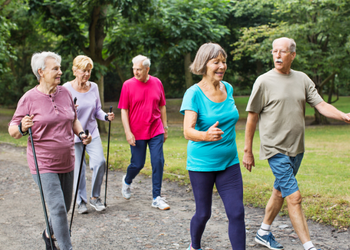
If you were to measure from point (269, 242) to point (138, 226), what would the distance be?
→ 1659mm

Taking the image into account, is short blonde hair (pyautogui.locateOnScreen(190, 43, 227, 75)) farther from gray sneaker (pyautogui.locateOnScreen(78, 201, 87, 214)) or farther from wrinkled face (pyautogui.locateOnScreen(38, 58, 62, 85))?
gray sneaker (pyautogui.locateOnScreen(78, 201, 87, 214))

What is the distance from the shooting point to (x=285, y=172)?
11.9ft

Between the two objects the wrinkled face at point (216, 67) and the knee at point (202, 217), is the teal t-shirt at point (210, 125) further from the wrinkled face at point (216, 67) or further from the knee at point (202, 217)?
the knee at point (202, 217)

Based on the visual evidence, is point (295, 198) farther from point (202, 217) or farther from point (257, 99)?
point (257, 99)

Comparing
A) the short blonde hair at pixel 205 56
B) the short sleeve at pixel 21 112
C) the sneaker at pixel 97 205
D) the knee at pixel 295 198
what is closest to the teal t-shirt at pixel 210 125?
the short blonde hair at pixel 205 56

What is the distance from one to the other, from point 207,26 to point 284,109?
11.6m

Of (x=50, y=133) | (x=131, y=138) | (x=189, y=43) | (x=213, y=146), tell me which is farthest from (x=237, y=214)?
(x=189, y=43)

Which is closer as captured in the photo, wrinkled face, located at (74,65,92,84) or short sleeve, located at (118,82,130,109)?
wrinkled face, located at (74,65,92,84)

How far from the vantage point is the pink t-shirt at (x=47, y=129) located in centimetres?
341

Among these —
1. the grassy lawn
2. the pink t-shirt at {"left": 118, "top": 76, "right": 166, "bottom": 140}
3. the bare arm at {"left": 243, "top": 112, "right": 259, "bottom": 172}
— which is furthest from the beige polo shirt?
the pink t-shirt at {"left": 118, "top": 76, "right": 166, "bottom": 140}

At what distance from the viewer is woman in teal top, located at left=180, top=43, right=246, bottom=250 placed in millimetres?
3168

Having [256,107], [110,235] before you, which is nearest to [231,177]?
[256,107]

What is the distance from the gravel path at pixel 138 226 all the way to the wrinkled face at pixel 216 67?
1.90 metres

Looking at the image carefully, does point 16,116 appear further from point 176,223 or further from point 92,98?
point 176,223
